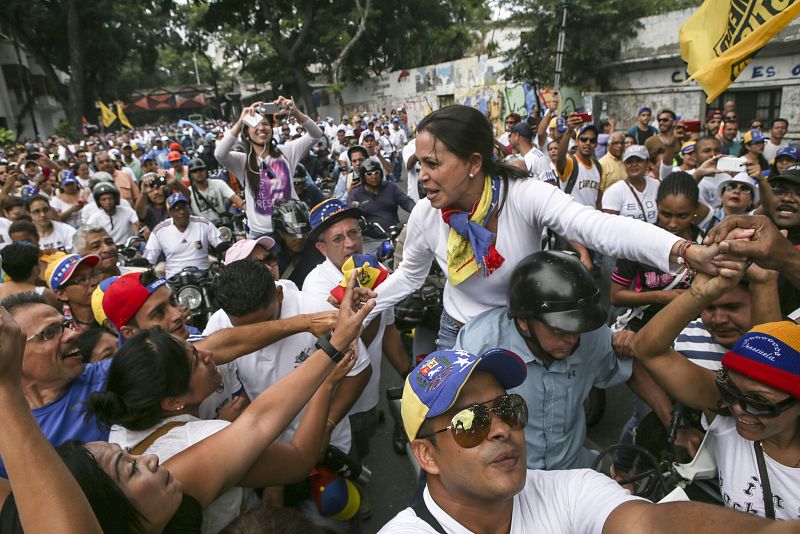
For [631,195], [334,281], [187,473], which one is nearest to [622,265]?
[334,281]

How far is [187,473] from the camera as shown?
1.65 metres

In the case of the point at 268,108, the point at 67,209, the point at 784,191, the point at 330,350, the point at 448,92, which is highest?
the point at 448,92

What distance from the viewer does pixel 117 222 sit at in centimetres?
710

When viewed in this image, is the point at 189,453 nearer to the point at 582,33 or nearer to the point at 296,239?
the point at 296,239

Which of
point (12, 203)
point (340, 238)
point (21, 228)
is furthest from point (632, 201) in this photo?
point (12, 203)

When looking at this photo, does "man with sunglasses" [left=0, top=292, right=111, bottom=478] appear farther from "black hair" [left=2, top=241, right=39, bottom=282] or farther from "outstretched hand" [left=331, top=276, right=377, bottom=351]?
"black hair" [left=2, top=241, right=39, bottom=282]

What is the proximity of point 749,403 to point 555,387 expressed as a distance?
2.18ft

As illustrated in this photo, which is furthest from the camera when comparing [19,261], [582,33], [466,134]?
[582,33]

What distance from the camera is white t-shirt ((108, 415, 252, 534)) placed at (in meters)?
1.83

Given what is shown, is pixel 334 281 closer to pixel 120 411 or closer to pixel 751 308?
pixel 120 411

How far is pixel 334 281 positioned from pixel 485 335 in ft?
4.11

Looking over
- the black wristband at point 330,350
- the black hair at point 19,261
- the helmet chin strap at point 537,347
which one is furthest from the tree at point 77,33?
the helmet chin strap at point 537,347

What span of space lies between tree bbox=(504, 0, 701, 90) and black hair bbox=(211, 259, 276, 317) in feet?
55.3

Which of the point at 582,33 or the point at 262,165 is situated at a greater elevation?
the point at 582,33
